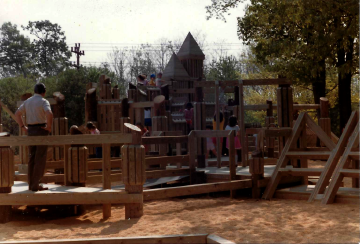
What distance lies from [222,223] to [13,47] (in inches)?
1952

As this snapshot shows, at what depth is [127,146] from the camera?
24.1 feet

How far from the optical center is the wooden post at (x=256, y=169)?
9631 millimetres

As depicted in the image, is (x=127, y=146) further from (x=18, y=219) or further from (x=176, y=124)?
(x=176, y=124)

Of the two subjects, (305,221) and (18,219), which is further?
(18,219)

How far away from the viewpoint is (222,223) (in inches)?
269

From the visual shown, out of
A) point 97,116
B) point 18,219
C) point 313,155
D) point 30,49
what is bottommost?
point 18,219

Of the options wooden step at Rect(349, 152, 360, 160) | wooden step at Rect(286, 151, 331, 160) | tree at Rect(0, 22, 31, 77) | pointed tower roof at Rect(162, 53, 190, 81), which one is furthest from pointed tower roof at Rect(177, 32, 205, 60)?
tree at Rect(0, 22, 31, 77)

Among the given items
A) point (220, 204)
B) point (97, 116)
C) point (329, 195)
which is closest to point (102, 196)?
point (220, 204)

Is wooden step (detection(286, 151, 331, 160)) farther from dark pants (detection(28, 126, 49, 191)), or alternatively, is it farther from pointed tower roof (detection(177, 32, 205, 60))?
pointed tower roof (detection(177, 32, 205, 60))

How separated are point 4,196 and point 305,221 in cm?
475

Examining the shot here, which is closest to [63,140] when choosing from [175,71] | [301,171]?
[301,171]

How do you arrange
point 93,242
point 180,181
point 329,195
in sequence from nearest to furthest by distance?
point 93,242 → point 329,195 → point 180,181

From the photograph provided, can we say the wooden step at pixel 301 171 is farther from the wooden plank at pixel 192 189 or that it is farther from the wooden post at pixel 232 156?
the wooden post at pixel 232 156

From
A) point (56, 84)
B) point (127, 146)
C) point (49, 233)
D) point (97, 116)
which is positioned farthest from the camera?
point (56, 84)
